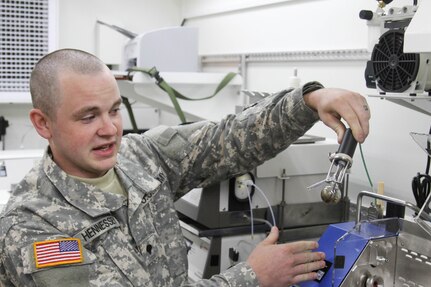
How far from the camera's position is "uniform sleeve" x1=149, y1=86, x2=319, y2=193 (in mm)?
1380

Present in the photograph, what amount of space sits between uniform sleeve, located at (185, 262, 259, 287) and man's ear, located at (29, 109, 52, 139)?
Result: 52 centimetres

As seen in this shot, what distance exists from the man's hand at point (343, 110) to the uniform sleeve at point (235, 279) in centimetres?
41

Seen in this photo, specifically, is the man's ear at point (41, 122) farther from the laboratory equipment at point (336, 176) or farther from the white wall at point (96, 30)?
the white wall at point (96, 30)

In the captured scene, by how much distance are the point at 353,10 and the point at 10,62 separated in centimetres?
187

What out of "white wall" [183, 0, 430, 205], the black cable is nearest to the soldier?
the black cable

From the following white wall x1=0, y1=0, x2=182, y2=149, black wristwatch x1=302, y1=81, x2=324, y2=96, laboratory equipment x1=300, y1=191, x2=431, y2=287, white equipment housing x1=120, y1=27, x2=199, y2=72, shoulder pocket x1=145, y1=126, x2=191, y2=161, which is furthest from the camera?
white wall x1=0, y1=0, x2=182, y2=149

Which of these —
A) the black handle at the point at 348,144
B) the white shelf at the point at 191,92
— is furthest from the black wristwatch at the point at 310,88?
the white shelf at the point at 191,92

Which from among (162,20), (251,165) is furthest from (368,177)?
(162,20)

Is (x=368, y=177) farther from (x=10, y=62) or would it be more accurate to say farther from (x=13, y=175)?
(x=10, y=62)

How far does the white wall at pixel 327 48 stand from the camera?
193 cm

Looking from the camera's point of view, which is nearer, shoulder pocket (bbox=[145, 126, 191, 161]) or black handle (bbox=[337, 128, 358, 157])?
black handle (bbox=[337, 128, 358, 157])

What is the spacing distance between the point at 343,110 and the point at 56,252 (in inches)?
27.5

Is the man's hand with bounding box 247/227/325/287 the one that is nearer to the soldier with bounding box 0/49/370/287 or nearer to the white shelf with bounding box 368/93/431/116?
the soldier with bounding box 0/49/370/287

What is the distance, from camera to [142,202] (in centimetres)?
133
